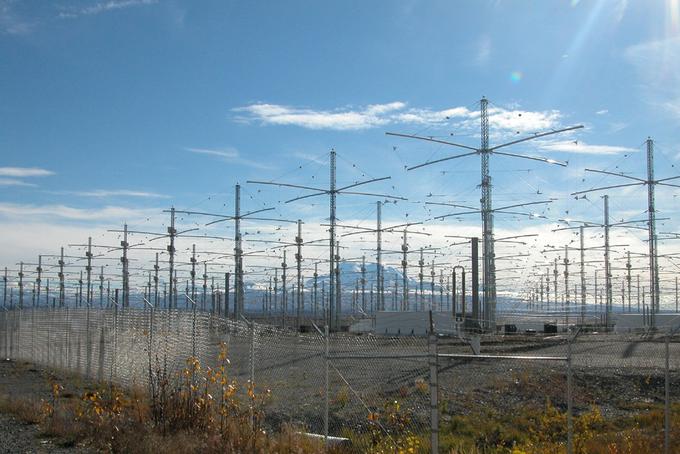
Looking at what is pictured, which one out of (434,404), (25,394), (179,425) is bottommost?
(25,394)

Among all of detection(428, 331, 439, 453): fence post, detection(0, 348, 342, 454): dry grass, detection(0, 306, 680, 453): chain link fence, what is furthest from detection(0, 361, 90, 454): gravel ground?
detection(428, 331, 439, 453): fence post

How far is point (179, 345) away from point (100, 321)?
546cm

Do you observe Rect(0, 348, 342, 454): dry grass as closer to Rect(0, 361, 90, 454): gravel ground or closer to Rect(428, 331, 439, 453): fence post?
Rect(0, 361, 90, 454): gravel ground

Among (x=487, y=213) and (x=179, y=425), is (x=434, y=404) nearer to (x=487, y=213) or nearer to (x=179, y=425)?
(x=179, y=425)

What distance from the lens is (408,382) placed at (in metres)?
17.0

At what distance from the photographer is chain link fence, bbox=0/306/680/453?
10120 millimetres

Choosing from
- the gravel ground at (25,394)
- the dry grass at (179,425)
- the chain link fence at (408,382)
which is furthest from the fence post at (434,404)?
the gravel ground at (25,394)

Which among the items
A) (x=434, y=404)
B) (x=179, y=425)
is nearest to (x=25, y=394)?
(x=179, y=425)

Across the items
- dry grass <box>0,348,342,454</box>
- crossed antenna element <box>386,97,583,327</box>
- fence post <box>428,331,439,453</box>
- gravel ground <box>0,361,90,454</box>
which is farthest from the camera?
crossed antenna element <box>386,97,583,327</box>

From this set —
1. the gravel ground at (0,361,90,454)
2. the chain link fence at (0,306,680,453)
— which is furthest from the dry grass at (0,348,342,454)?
the chain link fence at (0,306,680,453)

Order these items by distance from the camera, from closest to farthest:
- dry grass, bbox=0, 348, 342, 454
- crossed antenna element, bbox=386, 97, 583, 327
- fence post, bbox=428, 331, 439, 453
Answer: fence post, bbox=428, 331, 439, 453
dry grass, bbox=0, 348, 342, 454
crossed antenna element, bbox=386, 97, 583, 327

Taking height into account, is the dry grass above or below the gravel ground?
above

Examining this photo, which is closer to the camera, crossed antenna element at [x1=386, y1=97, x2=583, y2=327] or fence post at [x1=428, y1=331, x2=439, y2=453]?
fence post at [x1=428, y1=331, x2=439, y2=453]

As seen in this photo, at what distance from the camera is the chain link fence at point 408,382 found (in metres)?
10.1
